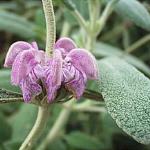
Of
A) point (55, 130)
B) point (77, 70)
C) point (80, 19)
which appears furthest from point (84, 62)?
point (55, 130)

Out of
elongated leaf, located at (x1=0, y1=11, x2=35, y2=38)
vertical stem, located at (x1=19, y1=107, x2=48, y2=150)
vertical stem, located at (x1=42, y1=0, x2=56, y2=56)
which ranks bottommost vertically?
elongated leaf, located at (x1=0, y1=11, x2=35, y2=38)

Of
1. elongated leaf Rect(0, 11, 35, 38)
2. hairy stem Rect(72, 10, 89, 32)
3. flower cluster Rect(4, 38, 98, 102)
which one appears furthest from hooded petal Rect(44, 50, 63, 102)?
elongated leaf Rect(0, 11, 35, 38)

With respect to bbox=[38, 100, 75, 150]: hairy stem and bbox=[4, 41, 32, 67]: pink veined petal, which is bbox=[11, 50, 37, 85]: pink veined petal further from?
bbox=[38, 100, 75, 150]: hairy stem

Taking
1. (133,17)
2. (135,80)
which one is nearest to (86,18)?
(133,17)

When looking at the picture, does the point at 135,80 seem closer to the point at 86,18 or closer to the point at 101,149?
the point at 86,18

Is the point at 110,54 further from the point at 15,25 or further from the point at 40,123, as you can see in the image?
the point at 40,123

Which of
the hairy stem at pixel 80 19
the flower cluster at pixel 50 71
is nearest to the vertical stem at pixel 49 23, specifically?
the flower cluster at pixel 50 71
